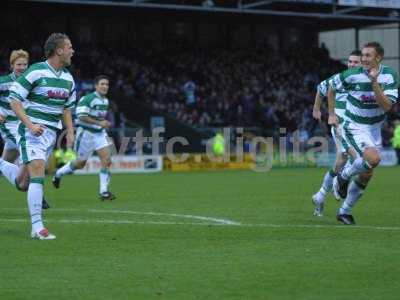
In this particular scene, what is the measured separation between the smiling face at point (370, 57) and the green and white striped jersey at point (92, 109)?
7.51 m

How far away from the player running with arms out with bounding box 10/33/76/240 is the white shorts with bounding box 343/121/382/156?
3.44 metres

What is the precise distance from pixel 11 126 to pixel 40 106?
3777 mm

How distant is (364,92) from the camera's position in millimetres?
11500

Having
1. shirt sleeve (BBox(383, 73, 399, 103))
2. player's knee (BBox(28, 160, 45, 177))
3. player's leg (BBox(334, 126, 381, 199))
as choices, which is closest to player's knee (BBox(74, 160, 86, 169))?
player's leg (BBox(334, 126, 381, 199))

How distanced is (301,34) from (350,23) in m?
4.16

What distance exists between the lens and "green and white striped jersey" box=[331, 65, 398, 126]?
11.4 meters

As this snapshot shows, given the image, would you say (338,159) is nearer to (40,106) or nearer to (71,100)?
(71,100)

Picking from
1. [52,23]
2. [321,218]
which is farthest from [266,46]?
[321,218]

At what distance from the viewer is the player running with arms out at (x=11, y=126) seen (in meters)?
12.1

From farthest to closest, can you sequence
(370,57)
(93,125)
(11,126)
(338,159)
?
(93,125)
(11,126)
(338,159)
(370,57)

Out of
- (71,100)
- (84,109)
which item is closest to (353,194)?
(71,100)

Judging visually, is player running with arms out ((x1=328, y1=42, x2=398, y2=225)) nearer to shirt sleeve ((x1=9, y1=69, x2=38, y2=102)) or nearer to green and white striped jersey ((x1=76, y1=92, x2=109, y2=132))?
shirt sleeve ((x1=9, y1=69, x2=38, y2=102))

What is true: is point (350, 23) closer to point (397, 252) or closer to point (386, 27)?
point (386, 27)

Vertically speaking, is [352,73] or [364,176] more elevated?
[352,73]
